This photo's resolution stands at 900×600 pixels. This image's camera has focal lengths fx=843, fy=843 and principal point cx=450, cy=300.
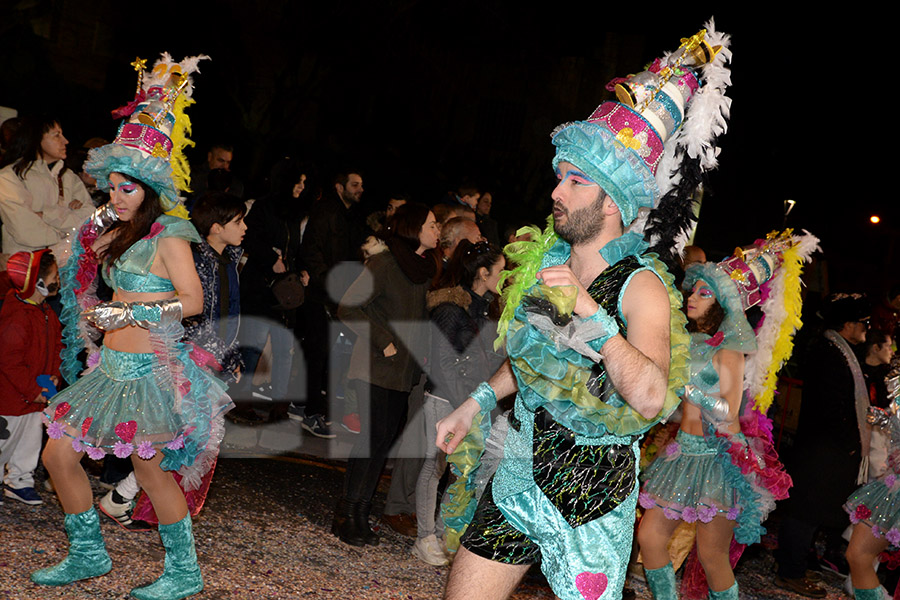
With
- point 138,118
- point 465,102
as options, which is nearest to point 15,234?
point 138,118

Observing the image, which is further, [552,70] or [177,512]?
[552,70]

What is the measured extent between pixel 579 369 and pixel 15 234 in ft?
16.6

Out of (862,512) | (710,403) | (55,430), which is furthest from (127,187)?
(862,512)

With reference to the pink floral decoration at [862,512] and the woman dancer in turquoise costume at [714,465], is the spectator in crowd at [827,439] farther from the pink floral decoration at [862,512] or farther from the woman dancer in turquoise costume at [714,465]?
the woman dancer in turquoise costume at [714,465]

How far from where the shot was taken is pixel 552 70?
920 inches

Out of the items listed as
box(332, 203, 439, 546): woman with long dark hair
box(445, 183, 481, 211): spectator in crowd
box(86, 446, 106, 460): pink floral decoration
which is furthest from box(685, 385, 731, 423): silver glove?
box(445, 183, 481, 211): spectator in crowd

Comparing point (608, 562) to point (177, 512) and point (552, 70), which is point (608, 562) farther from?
point (552, 70)

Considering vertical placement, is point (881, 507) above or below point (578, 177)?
below

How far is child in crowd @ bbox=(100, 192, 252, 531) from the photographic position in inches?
187

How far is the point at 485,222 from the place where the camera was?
9.69 metres

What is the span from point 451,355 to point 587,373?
9.45 feet

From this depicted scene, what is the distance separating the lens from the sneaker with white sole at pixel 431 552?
5418 millimetres

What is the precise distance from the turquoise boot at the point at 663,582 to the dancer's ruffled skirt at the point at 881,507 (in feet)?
4.16

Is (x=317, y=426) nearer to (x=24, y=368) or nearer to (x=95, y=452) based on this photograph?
(x=24, y=368)
